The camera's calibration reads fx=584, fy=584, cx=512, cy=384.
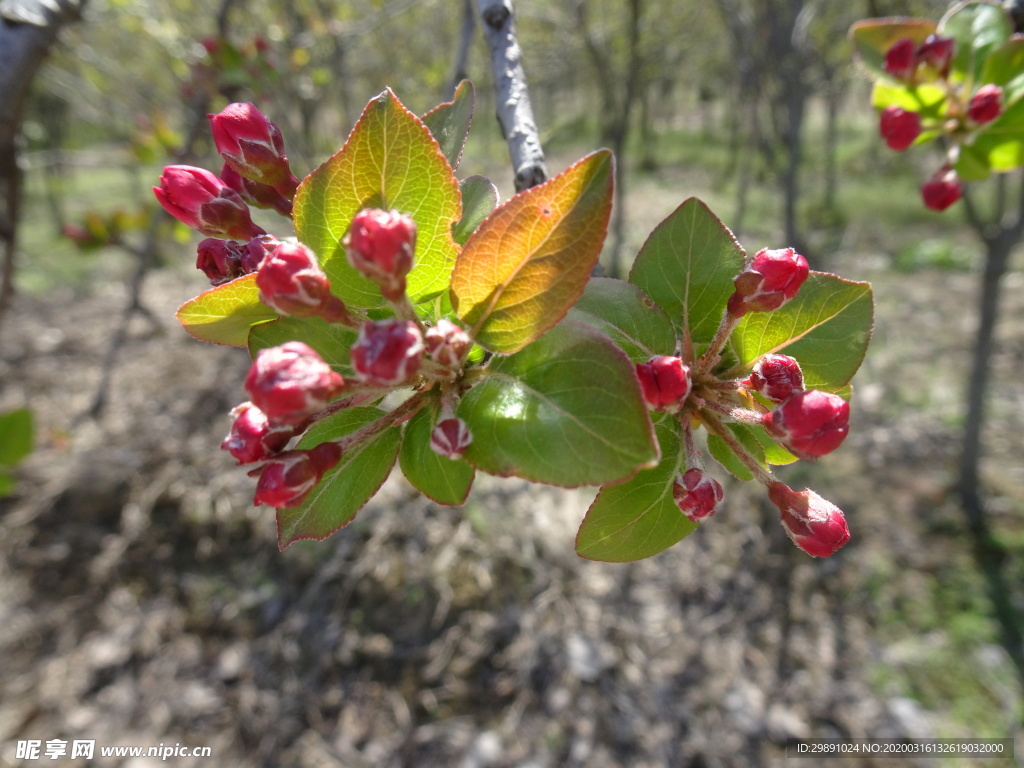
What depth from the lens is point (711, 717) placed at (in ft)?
8.96

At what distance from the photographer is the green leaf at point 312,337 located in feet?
2.20

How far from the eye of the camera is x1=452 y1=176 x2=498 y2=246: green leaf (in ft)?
2.52

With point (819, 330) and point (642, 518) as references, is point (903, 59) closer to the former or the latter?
point (819, 330)

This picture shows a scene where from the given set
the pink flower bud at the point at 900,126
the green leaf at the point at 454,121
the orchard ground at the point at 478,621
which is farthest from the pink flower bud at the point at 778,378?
the orchard ground at the point at 478,621

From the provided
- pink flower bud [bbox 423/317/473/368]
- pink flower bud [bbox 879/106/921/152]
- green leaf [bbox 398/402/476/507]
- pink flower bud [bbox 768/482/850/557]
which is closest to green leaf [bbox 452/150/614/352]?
pink flower bud [bbox 423/317/473/368]

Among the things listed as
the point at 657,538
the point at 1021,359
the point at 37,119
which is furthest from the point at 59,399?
the point at 37,119

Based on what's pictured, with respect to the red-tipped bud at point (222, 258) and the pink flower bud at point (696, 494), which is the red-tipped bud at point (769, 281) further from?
the red-tipped bud at point (222, 258)

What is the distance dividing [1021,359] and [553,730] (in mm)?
5196

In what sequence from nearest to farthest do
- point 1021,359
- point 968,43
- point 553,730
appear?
point 968,43
point 553,730
point 1021,359

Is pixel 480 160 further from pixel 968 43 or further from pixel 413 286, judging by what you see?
pixel 413 286

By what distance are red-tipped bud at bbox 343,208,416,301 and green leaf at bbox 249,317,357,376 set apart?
0.14 metres

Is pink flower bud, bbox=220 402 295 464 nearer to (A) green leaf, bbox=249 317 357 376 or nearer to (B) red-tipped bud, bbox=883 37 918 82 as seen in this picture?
(A) green leaf, bbox=249 317 357 376

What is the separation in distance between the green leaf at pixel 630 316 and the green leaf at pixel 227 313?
0.38 metres

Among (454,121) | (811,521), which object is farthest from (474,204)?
(811,521)
